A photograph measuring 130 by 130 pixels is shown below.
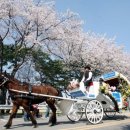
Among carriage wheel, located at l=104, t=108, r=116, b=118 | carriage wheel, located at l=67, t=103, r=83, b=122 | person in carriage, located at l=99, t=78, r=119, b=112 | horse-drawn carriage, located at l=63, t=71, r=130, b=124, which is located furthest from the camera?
carriage wheel, located at l=104, t=108, r=116, b=118

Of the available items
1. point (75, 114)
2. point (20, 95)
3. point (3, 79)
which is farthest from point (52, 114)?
point (3, 79)

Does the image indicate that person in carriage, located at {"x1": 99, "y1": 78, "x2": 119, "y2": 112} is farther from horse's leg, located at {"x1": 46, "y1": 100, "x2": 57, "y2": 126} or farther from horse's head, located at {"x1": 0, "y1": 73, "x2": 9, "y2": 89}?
horse's head, located at {"x1": 0, "y1": 73, "x2": 9, "y2": 89}

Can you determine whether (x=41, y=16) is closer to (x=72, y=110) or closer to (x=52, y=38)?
(x=52, y=38)

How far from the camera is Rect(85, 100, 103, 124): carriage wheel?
14.8 m

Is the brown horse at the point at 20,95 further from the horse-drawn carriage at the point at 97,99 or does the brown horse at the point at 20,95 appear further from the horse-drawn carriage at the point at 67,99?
the horse-drawn carriage at the point at 97,99

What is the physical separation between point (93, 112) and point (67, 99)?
3.90 feet

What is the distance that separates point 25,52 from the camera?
35562 millimetres

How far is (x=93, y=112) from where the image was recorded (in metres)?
14.8

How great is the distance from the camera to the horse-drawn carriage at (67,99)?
14.5 m

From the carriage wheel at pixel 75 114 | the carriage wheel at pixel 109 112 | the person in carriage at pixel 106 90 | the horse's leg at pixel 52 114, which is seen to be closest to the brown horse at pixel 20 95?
the horse's leg at pixel 52 114

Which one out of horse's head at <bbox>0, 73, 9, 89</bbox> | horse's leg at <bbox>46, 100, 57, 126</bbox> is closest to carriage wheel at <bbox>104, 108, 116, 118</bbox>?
horse's leg at <bbox>46, 100, 57, 126</bbox>

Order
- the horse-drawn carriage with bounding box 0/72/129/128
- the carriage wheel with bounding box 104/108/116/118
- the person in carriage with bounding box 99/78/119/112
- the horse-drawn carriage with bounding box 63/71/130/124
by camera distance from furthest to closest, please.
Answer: the carriage wheel with bounding box 104/108/116/118 → the person in carriage with bounding box 99/78/119/112 → the horse-drawn carriage with bounding box 63/71/130/124 → the horse-drawn carriage with bounding box 0/72/129/128

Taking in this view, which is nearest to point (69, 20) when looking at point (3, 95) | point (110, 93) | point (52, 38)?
point (52, 38)

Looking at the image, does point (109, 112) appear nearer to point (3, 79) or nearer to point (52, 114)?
point (52, 114)
